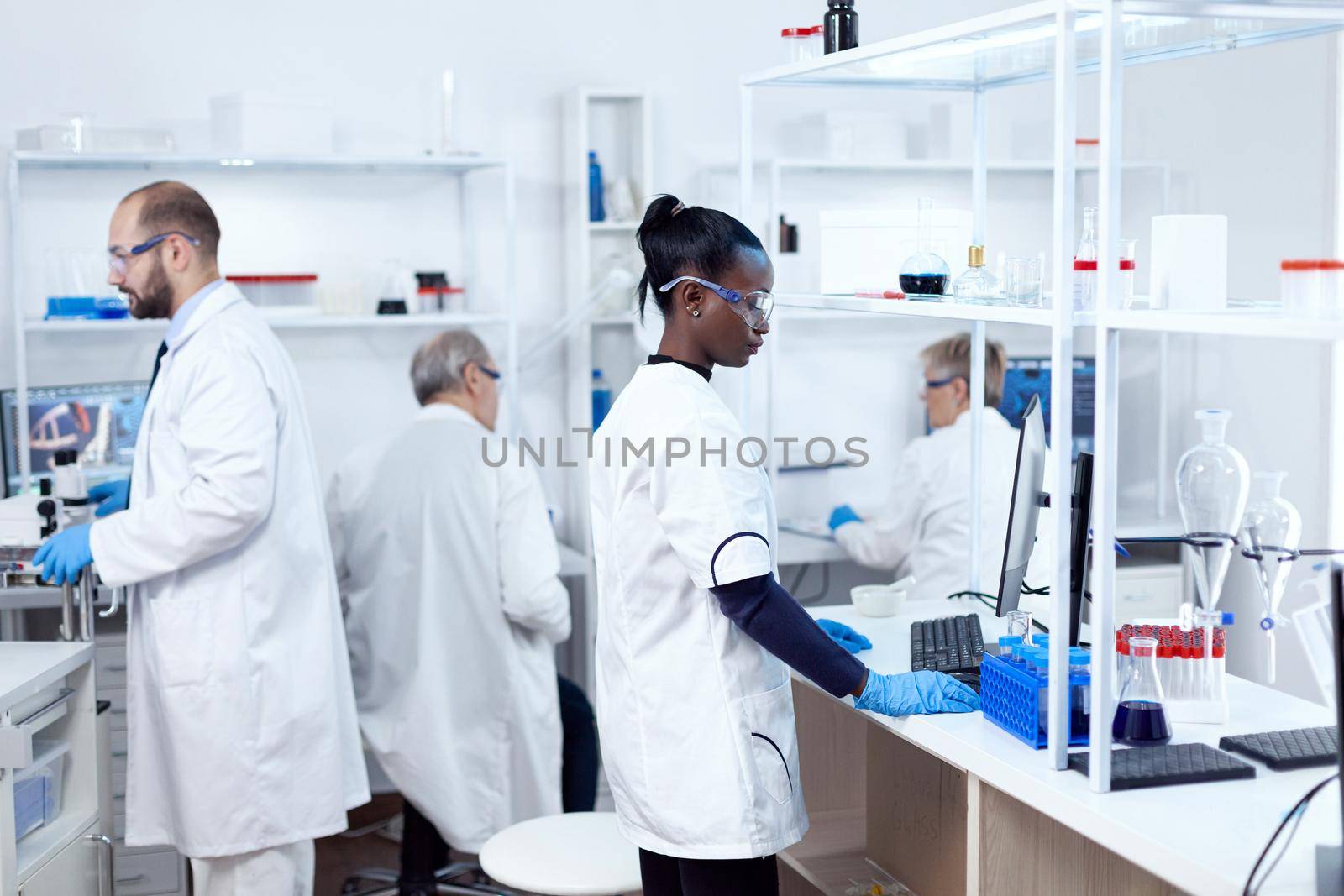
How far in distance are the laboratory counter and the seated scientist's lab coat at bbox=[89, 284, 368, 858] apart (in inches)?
38.3

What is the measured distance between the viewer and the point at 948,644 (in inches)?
83.7

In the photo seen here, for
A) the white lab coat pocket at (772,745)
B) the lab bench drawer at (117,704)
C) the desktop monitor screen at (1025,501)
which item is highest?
the desktop monitor screen at (1025,501)

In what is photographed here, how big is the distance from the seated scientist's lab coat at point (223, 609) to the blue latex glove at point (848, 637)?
102 cm

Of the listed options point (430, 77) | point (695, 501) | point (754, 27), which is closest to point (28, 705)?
point (695, 501)

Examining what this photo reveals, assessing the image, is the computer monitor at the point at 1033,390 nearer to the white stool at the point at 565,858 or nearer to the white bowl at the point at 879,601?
the white bowl at the point at 879,601

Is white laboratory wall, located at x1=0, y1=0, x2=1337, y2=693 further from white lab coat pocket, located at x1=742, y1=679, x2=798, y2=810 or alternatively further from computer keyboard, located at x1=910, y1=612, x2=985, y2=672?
white lab coat pocket, located at x1=742, y1=679, x2=798, y2=810

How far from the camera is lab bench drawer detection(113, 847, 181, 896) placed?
10.4 ft

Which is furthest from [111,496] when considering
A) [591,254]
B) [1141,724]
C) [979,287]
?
[1141,724]

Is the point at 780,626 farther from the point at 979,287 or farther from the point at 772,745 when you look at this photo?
the point at 979,287

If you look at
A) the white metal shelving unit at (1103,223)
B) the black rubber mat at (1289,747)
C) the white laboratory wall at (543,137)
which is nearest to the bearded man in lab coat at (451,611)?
the white laboratory wall at (543,137)

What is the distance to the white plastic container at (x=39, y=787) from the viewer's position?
2.21m

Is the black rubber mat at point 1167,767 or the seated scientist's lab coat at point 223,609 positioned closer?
the black rubber mat at point 1167,767

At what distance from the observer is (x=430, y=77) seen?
4039mm

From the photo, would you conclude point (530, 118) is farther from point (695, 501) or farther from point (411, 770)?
point (695, 501)
